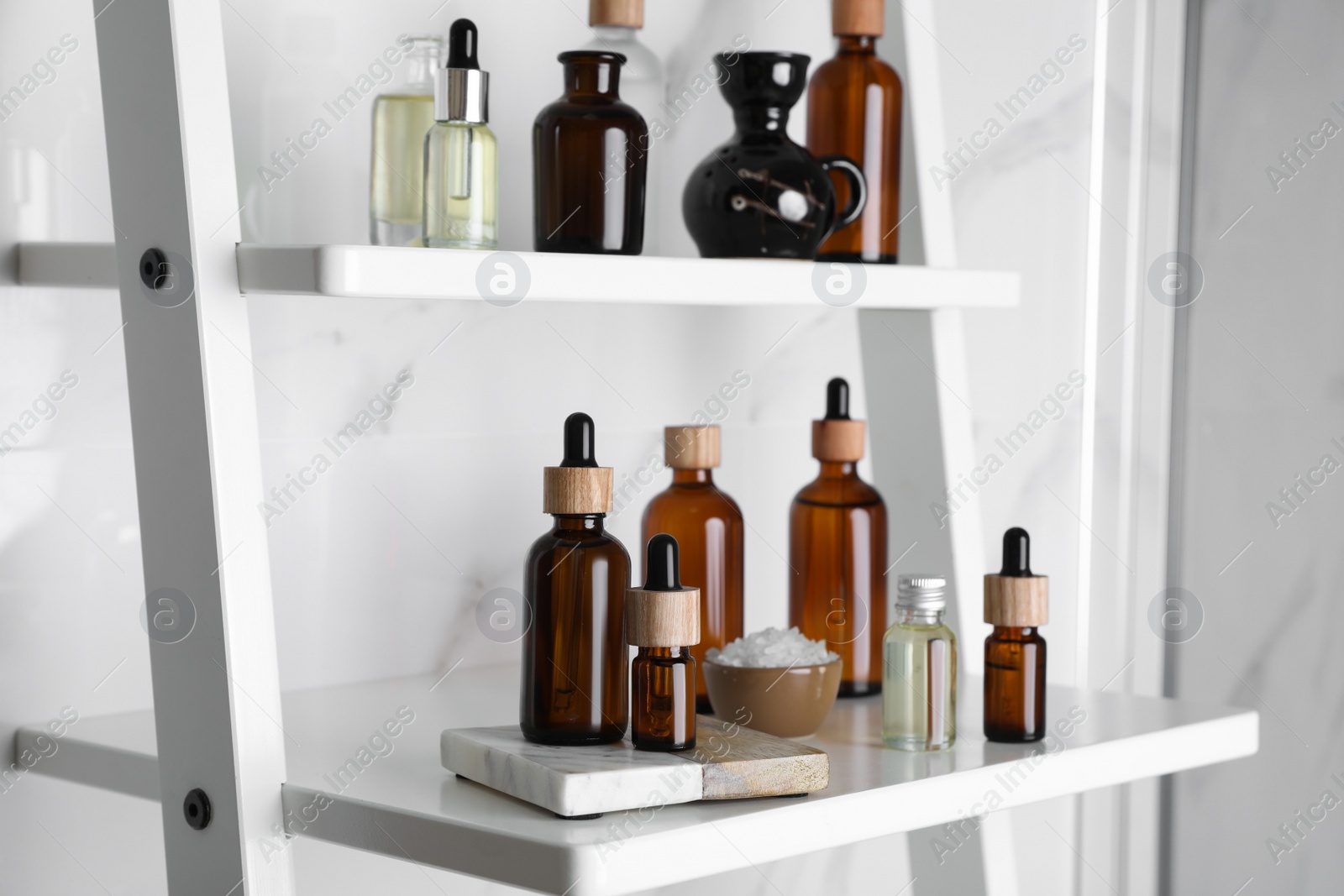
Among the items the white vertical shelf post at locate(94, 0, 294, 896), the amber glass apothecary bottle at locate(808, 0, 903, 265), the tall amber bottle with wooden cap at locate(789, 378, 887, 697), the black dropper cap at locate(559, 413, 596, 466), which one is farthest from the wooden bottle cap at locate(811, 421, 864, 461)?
the white vertical shelf post at locate(94, 0, 294, 896)

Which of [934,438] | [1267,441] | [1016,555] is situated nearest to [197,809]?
[1016,555]

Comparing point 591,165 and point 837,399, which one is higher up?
point 591,165

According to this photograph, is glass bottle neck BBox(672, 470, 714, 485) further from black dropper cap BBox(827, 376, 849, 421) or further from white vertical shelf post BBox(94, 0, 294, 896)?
white vertical shelf post BBox(94, 0, 294, 896)

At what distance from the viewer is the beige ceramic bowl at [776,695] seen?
76 centimetres

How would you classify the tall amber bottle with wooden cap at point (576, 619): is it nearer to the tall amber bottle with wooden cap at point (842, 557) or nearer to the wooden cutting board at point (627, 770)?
the wooden cutting board at point (627, 770)

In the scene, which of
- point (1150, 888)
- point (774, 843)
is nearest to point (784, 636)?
point (774, 843)

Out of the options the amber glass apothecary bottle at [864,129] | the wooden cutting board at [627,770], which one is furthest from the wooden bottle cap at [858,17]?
the wooden cutting board at [627,770]

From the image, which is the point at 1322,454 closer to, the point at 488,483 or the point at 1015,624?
the point at 1015,624

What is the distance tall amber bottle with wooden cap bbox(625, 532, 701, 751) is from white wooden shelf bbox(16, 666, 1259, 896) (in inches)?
1.6

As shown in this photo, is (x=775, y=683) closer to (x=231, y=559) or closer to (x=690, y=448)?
(x=690, y=448)

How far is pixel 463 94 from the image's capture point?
698 millimetres

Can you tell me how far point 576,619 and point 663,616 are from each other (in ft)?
0.19

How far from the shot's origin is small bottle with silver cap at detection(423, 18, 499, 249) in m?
0.71

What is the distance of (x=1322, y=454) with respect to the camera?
3.67 feet
